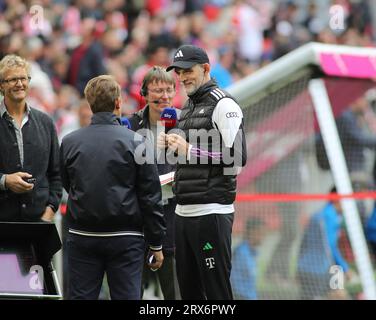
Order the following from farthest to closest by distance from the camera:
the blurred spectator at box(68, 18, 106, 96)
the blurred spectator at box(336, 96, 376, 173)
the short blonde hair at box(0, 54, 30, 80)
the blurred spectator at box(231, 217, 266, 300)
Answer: the blurred spectator at box(68, 18, 106, 96) → the blurred spectator at box(336, 96, 376, 173) → the blurred spectator at box(231, 217, 266, 300) → the short blonde hair at box(0, 54, 30, 80)

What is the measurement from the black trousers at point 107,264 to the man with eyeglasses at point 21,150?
685 mm

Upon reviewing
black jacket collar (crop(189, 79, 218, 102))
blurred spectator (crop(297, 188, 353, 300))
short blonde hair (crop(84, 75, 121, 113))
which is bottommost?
blurred spectator (crop(297, 188, 353, 300))

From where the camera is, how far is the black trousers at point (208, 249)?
7531 millimetres

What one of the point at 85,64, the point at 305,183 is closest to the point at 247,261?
the point at 305,183

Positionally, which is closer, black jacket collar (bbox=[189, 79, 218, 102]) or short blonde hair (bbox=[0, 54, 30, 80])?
black jacket collar (bbox=[189, 79, 218, 102])

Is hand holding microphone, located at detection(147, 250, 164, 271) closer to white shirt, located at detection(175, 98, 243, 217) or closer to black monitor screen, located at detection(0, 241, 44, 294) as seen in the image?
white shirt, located at detection(175, 98, 243, 217)

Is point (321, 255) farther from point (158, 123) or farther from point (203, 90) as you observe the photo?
point (203, 90)

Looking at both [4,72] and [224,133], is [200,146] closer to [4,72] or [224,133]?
[224,133]

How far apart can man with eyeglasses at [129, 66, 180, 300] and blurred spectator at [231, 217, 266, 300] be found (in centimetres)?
195

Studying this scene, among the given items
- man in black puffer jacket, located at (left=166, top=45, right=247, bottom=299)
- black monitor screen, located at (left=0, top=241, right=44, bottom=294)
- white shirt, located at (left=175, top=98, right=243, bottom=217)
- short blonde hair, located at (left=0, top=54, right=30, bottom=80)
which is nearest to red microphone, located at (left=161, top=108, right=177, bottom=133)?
man in black puffer jacket, located at (left=166, top=45, right=247, bottom=299)

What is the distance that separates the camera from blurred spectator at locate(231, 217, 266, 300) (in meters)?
10.6

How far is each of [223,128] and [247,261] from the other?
11.7ft

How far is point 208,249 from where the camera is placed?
755 centimetres

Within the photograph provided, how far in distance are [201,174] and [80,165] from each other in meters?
0.84
